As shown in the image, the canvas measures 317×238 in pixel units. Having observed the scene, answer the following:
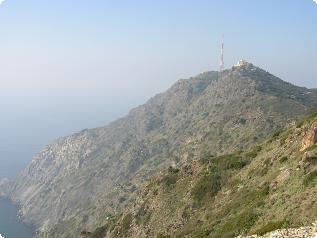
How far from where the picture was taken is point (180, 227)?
67500mm

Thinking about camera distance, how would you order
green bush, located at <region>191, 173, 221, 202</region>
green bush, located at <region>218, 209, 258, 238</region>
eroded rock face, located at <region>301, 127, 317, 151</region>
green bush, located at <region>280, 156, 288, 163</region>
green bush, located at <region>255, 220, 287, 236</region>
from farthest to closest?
1. green bush, located at <region>191, 173, 221, 202</region>
2. green bush, located at <region>280, 156, 288, 163</region>
3. eroded rock face, located at <region>301, 127, 317, 151</region>
4. green bush, located at <region>218, 209, 258, 238</region>
5. green bush, located at <region>255, 220, 287, 236</region>

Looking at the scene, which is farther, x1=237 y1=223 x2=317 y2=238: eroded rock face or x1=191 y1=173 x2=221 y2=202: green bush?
x1=191 y1=173 x2=221 y2=202: green bush

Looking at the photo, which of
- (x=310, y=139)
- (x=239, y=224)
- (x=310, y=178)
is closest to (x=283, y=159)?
(x=310, y=139)

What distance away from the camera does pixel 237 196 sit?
200ft

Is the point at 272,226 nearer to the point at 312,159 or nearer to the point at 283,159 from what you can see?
the point at 312,159

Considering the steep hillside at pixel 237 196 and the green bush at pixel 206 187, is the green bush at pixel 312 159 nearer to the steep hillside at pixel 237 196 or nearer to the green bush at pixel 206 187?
the steep hillside at pixel 237 196

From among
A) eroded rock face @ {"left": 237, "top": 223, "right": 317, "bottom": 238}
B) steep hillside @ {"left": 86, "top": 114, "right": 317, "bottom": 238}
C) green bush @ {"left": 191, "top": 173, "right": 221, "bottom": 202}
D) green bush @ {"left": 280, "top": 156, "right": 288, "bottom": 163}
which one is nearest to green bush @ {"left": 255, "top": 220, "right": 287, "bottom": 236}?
steep hillside @ {"left": 86, "top": 114, "right": 317, "bottom": 238}

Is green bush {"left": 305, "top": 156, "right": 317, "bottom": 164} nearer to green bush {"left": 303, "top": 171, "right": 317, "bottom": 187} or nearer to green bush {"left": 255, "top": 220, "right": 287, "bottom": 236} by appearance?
green bush {"left": 303, "top": 171, "right": 317, "bottom": 187}

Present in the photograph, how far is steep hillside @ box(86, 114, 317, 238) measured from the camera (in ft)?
132

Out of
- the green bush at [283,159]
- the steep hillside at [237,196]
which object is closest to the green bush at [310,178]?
the steep hillside at [237,196]

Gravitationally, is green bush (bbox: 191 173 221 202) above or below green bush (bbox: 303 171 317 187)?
below

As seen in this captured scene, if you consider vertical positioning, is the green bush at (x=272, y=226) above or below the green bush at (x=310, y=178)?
below

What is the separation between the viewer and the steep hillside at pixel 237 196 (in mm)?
40219

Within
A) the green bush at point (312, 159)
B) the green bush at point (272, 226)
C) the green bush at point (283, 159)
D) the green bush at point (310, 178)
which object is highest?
the green bush at point (312, 159)
